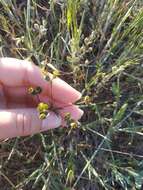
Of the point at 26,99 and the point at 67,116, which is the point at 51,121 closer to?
the point at 67,116

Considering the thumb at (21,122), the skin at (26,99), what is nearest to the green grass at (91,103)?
the skin at (26,99)

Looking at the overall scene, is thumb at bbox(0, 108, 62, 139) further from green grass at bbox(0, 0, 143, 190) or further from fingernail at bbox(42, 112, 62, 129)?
green grass at bbox(0, 0, 143, 190)

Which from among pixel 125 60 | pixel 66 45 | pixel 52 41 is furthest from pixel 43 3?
pixel 125 60

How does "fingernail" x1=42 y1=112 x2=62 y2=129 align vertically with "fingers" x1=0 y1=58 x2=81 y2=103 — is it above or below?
below

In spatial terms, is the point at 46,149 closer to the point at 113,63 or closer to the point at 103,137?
the point at 103,137

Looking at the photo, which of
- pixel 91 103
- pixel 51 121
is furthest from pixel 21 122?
pixel 91 103

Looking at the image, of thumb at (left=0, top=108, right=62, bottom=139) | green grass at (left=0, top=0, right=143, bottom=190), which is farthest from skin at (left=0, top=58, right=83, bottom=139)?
green grass at (left=0, top=0, right=143, bottom=190)

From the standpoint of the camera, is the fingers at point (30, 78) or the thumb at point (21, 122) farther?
the fingers at point (30, 78)

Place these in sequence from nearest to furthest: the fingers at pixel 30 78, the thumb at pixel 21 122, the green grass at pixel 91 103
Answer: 1. the thumb at pixel 21 122
2. the fingers at pixel 30 78
3. the green grass at pixel 91 103

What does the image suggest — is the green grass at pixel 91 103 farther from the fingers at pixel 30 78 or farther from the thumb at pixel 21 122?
the thumb at pixel 21 122
